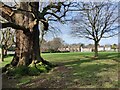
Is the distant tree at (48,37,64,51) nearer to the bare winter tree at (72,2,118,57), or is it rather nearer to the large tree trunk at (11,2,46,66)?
the bare winter tree at (72,2,118,57)

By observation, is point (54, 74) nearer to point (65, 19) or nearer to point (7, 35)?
point (65, 19)

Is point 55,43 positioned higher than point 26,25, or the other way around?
point 26,25

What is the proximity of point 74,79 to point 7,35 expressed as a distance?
20231mm

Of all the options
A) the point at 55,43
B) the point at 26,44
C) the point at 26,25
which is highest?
the point at 26,25

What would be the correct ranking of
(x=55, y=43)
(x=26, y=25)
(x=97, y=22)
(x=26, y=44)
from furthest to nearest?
(x=55, y=43) → (x=97, y=22) → (x=26, y=44) → (x=26, y=25)

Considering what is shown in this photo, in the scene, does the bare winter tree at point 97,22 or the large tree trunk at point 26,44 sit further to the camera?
the bare winter tree at point 97,22

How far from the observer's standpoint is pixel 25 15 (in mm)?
12109

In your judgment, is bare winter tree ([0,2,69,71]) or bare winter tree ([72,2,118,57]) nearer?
bare winter tree ([0,2,69,71])

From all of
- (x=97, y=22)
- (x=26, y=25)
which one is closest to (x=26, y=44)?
(x=26, y=25)

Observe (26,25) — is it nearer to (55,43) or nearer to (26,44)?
(26,44)

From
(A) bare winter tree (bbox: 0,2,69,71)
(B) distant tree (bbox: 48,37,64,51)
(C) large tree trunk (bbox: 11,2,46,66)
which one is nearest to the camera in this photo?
(A) bare winter tree (bbox: 0,2,69,71)

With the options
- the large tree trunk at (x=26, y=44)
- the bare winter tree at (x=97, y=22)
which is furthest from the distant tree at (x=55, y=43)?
the large tree trunk at (x=26, y=44)

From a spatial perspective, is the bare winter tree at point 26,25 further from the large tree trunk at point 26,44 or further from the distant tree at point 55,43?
the distant tree at point 55,43

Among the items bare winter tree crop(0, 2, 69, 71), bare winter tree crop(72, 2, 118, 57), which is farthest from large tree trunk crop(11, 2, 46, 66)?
bare winter tree crop(72, 2, 118, 57)
